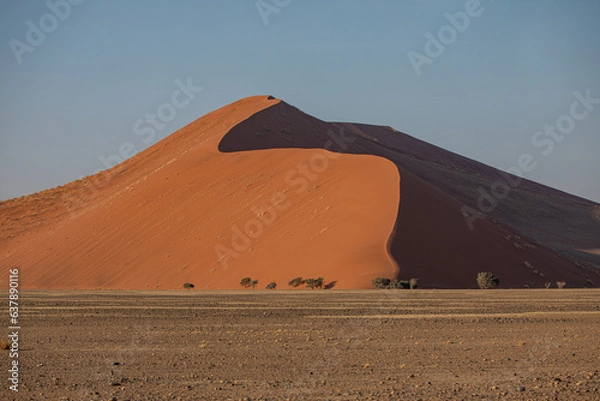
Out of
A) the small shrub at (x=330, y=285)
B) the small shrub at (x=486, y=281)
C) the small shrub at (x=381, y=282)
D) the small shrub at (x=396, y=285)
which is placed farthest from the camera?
the small shrub at (x=486, y=281)

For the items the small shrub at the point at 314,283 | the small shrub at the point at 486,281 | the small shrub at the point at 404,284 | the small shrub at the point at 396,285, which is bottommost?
the small shrub at the point at 486,281

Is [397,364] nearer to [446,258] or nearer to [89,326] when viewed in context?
[89,326]

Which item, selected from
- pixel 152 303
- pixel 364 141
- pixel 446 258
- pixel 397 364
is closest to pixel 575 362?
pixel 397 364

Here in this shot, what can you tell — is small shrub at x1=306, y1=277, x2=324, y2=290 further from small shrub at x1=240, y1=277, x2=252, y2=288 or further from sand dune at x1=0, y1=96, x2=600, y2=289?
small shrub at x1=240, y1=277, x2=252, y2=288

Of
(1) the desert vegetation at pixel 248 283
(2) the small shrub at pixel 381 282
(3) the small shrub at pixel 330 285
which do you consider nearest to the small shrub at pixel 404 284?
(2) the small shrub at pixel 381 282

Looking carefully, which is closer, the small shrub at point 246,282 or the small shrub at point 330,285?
the small shrub at point 330,285

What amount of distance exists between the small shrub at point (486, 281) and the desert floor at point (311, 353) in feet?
42.2

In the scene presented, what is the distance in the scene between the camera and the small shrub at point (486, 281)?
3747 centimetres

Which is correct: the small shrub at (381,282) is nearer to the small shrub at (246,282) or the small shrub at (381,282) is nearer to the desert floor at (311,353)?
the small shrub at (246,282)

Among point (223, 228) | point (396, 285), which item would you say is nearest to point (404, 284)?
point (396, 285)

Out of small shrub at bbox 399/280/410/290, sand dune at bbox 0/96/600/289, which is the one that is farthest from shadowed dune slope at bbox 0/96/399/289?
small shrub at bbox 399/280/410/290

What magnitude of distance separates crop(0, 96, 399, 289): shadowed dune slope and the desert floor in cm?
1490

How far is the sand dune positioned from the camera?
40062mm

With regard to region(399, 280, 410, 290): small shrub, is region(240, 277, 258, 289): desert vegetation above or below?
above
